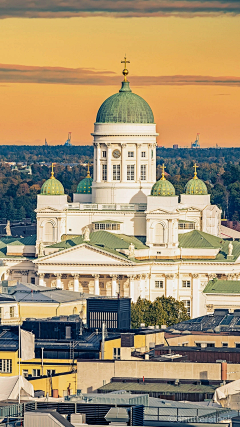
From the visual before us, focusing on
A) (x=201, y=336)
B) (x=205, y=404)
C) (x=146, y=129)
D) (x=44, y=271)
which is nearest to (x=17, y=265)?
(x=44, y=271)

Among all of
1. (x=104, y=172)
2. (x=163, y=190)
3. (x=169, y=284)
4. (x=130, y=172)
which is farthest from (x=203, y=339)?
(x=104, y=172)

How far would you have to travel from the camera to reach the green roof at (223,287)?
531ft

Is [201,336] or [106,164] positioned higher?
[106,164]

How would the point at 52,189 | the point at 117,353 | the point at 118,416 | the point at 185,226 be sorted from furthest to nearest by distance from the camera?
the point at 185,226 → the point at 52,189 → the point at 117,353 → the point at 118,416

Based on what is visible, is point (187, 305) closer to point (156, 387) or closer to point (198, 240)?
point (198, 240)

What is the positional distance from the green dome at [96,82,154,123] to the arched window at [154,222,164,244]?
496 inches

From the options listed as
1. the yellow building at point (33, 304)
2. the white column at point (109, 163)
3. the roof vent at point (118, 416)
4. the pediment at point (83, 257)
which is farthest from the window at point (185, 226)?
the roof vent at point (118, 416)

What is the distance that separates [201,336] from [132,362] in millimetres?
17783

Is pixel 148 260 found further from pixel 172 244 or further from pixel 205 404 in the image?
pixel 205 404

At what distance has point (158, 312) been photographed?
152 meters

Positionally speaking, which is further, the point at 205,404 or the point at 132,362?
the point at 132,362

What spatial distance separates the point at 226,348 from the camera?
103 meters

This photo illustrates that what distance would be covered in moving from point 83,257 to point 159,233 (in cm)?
747

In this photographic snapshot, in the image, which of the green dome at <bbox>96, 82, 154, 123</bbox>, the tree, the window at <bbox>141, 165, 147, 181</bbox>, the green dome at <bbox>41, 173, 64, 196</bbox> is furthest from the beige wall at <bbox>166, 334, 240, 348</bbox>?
the window at <bbox>141, 165, 147, 181</bbox>
